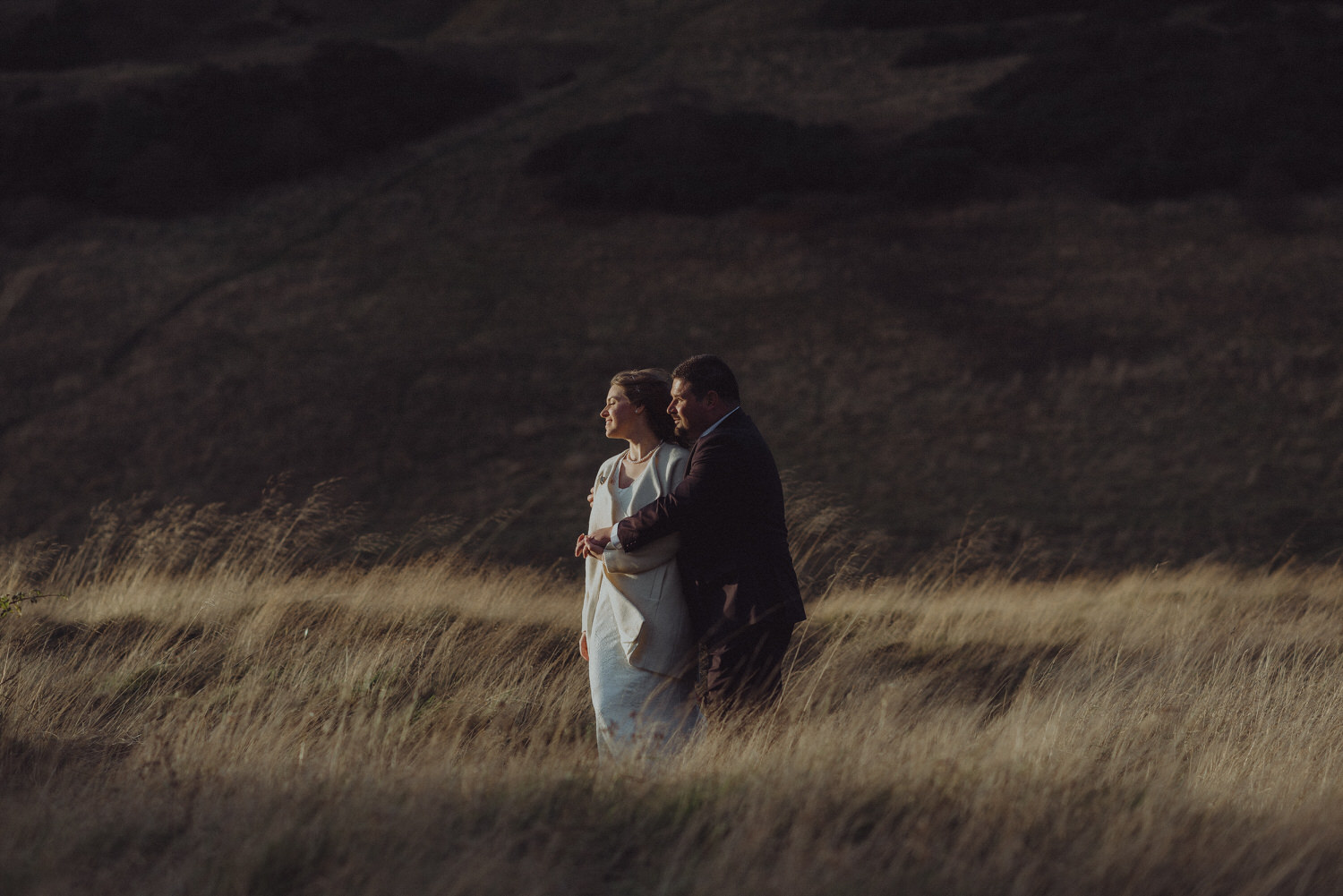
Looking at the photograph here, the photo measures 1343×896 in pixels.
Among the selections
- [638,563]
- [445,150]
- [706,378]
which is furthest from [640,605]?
[445,150]

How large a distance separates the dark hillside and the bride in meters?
9.91

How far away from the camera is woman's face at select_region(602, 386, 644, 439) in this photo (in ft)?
12.4

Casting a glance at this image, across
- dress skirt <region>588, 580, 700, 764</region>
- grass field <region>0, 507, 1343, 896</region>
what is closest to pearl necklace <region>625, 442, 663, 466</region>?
dress skirt <region>588, 580, 700, 764</region>

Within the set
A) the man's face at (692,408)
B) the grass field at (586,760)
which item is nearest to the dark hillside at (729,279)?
the grass field at (586,760)

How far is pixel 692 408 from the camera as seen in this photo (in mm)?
3715

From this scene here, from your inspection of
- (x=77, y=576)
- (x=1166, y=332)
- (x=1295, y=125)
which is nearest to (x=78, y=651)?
(x=77, y=576)

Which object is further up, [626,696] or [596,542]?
[596,542]

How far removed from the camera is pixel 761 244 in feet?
85.9

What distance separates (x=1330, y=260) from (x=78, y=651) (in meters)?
27.1

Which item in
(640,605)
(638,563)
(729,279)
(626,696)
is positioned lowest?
(729,279)

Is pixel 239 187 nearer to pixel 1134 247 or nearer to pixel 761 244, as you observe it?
pixel 761 244

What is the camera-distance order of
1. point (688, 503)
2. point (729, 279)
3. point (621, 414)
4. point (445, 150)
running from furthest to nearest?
point (445, 150), point (729, 279), point (621, 414), point (688, 503)

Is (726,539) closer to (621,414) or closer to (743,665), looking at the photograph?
(743,665)

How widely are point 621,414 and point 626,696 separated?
1.09 m
